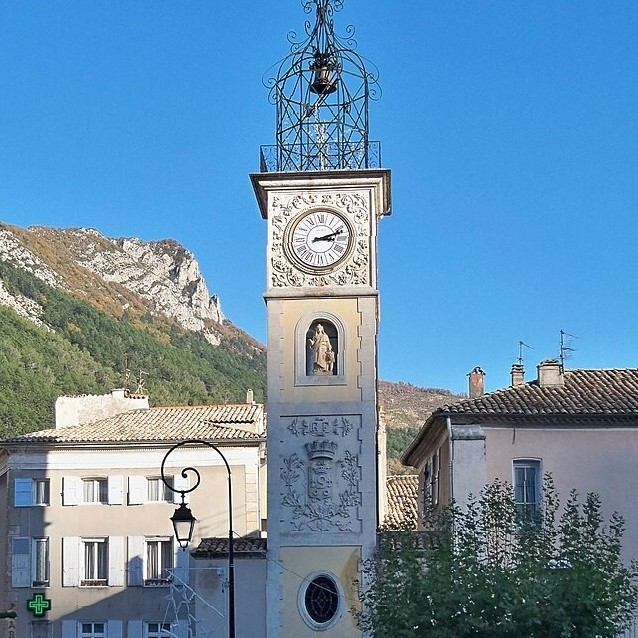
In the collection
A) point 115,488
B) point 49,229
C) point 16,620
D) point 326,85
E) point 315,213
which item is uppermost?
point 49,229

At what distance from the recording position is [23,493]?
4712cm

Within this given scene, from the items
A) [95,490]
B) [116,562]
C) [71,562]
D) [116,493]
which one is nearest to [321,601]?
[116,562]

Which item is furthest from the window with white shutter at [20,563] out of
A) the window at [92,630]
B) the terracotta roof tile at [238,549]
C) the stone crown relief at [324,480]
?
the stone crown relief at [324,480]

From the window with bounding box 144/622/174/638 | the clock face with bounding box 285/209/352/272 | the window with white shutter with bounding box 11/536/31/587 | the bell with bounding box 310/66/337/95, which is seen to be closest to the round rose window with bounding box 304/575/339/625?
the clock face with bounding box 285/209/352/272

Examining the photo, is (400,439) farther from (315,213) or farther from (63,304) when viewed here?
(315,213)

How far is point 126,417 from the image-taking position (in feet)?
164

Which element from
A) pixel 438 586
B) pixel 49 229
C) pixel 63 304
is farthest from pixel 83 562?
pixel 49 229

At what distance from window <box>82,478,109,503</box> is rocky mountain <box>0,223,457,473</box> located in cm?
1886

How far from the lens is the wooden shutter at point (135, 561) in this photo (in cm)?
4562

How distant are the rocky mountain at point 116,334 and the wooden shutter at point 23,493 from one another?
2011cm

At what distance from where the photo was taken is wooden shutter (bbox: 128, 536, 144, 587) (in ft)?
150

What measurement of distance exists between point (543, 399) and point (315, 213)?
767 cm

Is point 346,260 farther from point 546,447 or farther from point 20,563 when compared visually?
point 20,563

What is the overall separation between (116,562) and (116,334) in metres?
65.5
